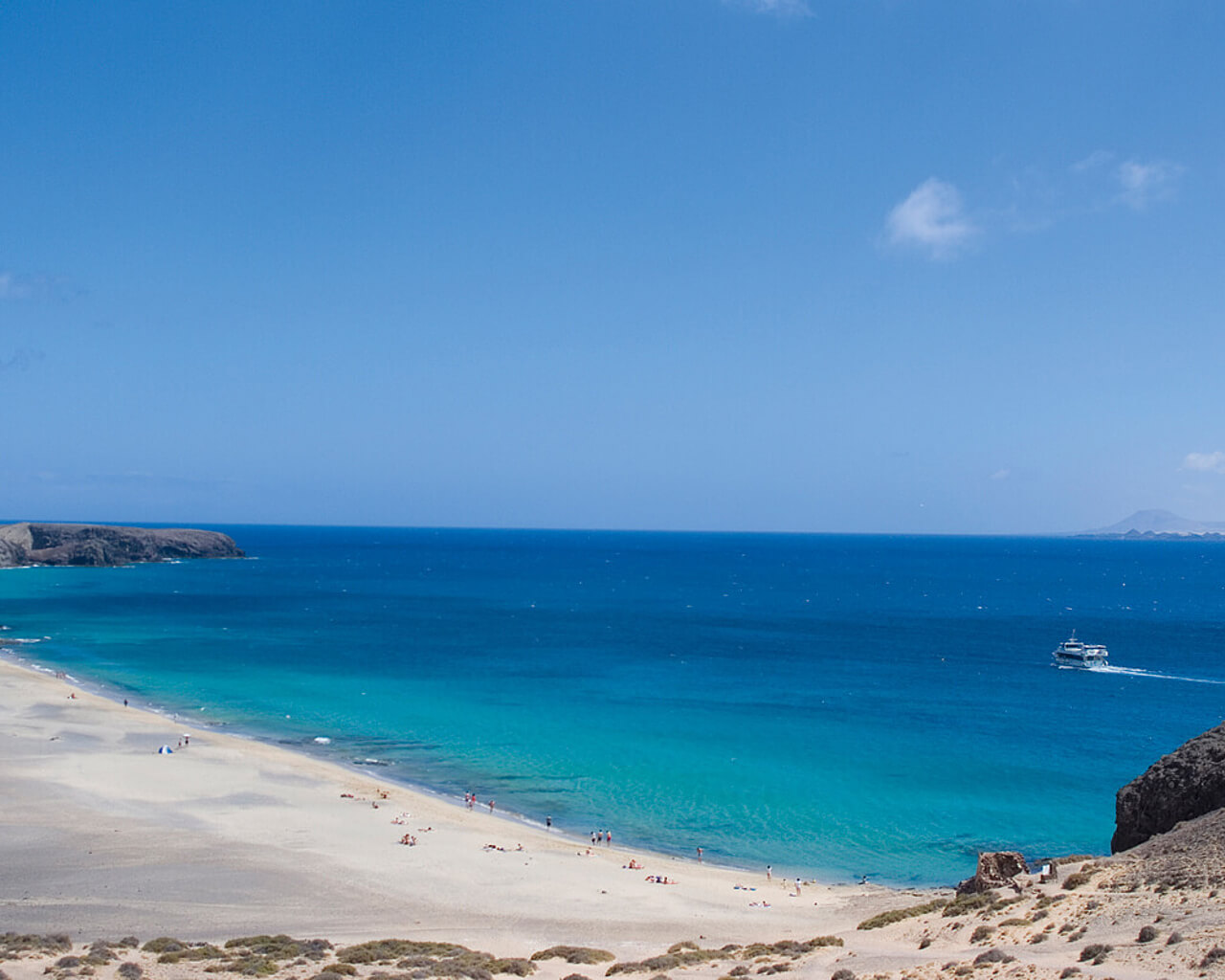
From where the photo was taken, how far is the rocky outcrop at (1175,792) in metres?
25.2

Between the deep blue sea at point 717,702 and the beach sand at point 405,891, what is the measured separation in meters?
5.31

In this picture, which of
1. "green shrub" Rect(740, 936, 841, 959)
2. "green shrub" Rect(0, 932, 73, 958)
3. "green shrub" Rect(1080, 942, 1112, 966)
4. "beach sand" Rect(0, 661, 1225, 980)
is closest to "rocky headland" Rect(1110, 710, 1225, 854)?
"beach sand" Rect(0, 661, 1225, 980)

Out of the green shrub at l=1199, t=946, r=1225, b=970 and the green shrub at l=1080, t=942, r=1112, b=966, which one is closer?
the green shrub at l=1199, t=946, r=1225, b=970

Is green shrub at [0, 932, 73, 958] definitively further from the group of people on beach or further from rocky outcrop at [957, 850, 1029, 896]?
rocky outcrop at [957, 850, 1029, 896]

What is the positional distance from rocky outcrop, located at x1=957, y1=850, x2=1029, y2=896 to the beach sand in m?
0.51

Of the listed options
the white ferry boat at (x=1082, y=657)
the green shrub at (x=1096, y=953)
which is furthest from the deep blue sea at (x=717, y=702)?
the green shrub at (x=1096, y=953)

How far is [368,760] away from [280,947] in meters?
29.4

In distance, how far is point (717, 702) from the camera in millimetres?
67062

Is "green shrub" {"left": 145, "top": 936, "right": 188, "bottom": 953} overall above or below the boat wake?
below

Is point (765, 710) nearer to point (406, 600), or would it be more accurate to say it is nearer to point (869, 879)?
point (869, 879)

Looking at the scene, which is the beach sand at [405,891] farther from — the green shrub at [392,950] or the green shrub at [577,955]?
the green shrub at [392,950]

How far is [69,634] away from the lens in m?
93.6

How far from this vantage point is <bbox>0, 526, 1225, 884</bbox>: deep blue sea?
42438 mm

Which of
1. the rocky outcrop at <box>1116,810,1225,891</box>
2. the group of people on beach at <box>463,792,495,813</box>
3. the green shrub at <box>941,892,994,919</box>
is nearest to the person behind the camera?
the rocky outcrop at <box>1116,810,1225,891</box>
